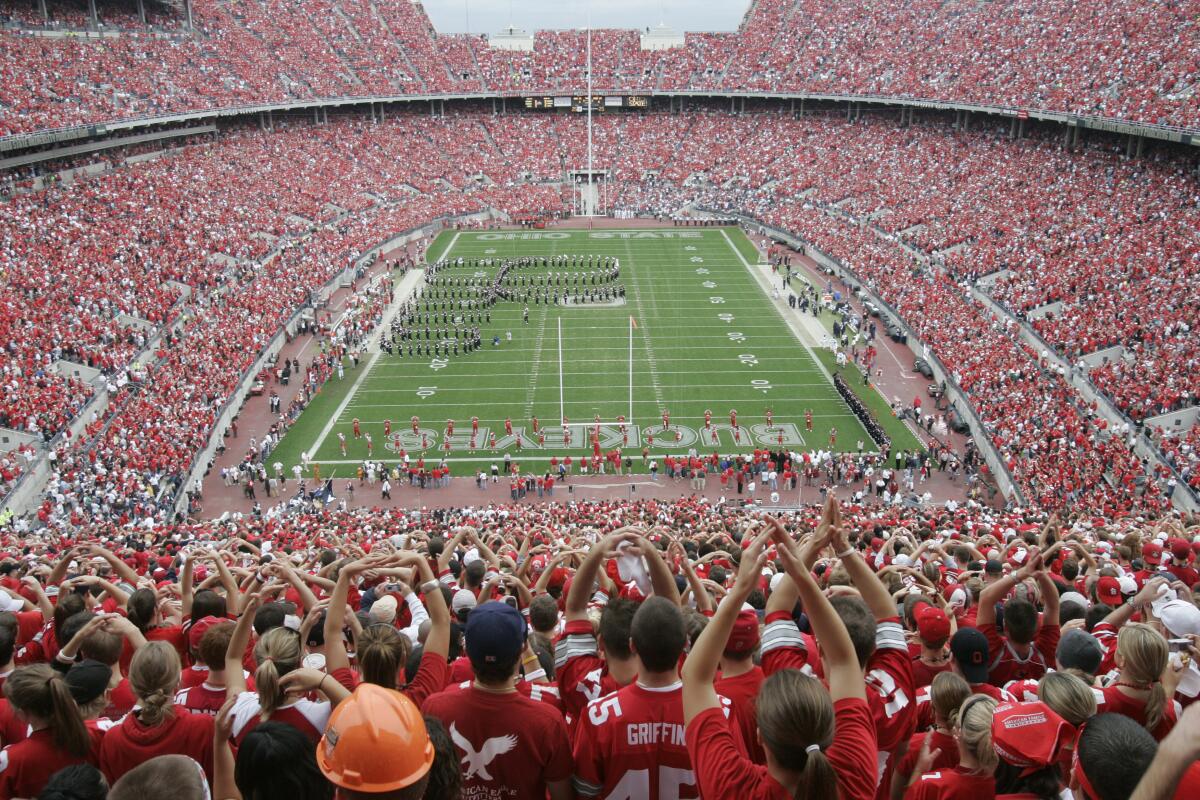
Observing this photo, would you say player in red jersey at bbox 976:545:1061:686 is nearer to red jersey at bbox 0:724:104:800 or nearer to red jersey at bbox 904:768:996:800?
red jersey at bbox 904:768:996:800

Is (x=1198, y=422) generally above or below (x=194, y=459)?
above

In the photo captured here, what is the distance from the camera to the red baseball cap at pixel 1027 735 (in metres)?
3.43

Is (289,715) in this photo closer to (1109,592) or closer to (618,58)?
(1109,592)

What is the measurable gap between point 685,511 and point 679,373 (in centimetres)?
1538

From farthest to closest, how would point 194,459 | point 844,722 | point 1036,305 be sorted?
point 1036,305 → point 194,459 → point 844,722

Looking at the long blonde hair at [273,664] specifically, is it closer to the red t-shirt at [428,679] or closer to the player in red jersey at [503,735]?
the red t-shirt at [428,679]

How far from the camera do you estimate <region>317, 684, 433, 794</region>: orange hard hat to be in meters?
2.79

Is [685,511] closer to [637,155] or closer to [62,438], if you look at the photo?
[62,438]

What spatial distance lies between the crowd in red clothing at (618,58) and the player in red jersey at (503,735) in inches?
1523

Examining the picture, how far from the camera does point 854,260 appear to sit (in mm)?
43688

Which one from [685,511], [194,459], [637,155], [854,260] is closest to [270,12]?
[637,155]

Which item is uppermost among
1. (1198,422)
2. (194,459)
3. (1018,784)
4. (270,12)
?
(270,12)

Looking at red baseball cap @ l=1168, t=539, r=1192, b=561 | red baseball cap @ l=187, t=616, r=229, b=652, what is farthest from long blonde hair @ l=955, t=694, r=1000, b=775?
red baseball cap @ l=1168, t=539, r=1192, b=561

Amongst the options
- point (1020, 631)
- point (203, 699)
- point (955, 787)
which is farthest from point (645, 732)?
point (1020, 631)
